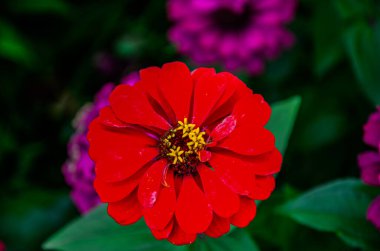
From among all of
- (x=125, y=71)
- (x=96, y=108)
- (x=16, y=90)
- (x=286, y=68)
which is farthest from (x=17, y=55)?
(x=286, y=68)

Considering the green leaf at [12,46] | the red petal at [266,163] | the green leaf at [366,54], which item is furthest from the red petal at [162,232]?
the green leaf at [12,46]

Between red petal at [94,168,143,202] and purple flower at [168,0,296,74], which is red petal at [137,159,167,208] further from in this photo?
purple flower at [168,0,296,74]

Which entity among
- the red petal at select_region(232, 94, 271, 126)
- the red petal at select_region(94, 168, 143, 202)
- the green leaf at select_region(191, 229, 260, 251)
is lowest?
the green leaf at select_region(191, 229, 260, 251)

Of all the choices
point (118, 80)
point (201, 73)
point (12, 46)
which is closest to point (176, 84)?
point (201, 73)

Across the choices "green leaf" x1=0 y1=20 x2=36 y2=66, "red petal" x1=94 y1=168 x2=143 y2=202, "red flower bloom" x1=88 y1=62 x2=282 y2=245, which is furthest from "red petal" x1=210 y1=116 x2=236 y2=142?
"green leaf" x1=0 y1=20 x2=36 y2=66

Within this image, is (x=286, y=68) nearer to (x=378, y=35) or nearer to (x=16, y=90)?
(x=378, y=35)

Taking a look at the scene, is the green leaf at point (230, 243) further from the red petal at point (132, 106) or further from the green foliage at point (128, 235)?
the red petal at point (132, 106)
